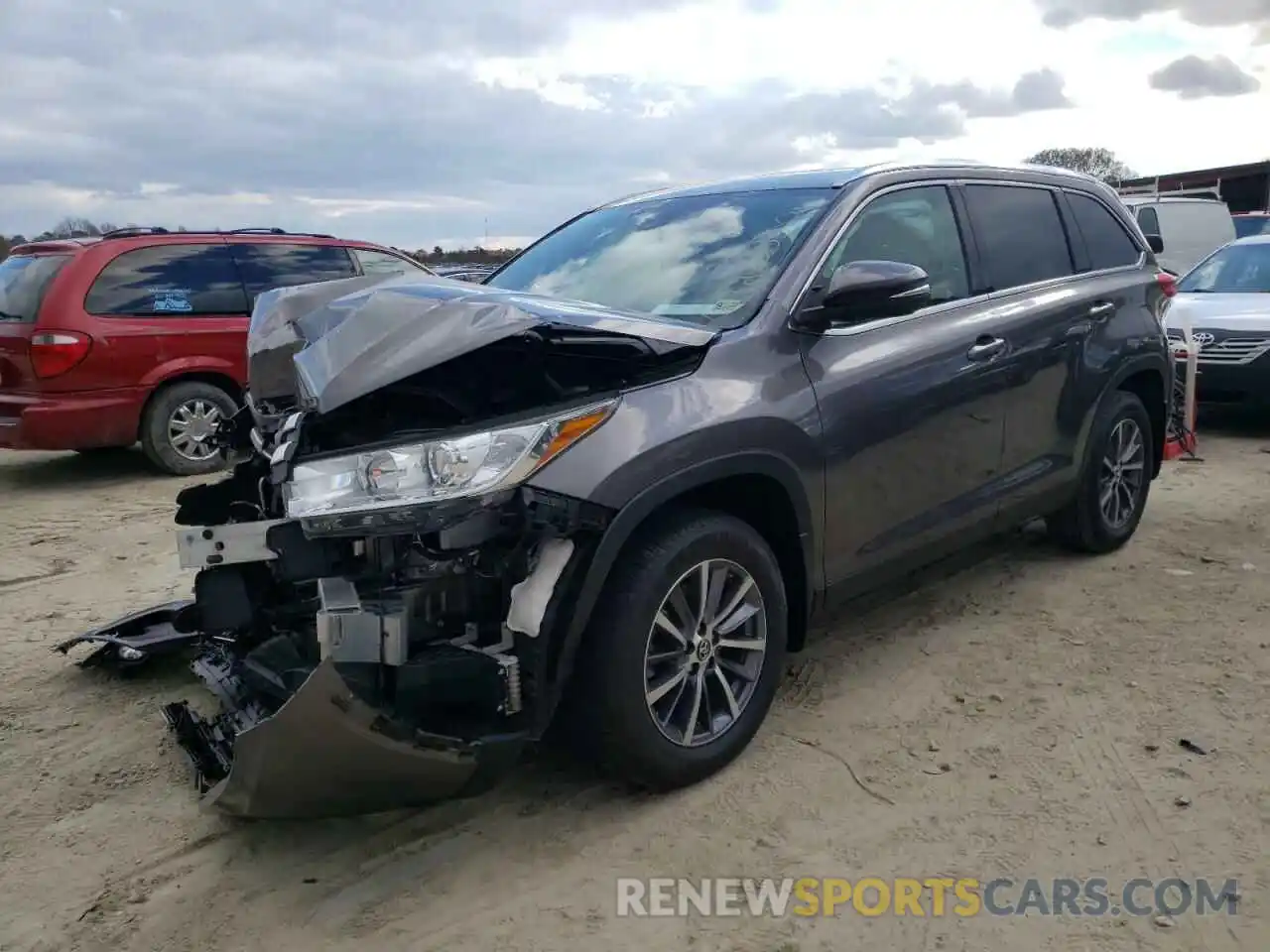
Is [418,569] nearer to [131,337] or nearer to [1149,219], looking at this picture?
[131,337]

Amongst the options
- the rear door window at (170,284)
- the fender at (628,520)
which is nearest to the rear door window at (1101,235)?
the fender at (628,520)

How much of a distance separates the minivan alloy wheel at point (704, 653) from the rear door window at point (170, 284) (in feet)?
20.7

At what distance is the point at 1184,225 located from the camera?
15688 mm

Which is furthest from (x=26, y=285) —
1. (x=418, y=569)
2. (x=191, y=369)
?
(x=418, y=569)

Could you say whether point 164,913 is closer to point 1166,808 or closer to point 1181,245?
point 1166,808

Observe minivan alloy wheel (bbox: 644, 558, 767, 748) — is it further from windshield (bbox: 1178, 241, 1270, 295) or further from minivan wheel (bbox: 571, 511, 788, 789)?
windshield (bbox: 1178, 241, 1270, 295)

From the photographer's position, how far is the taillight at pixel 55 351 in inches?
292

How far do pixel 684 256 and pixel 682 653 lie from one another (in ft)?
5.14

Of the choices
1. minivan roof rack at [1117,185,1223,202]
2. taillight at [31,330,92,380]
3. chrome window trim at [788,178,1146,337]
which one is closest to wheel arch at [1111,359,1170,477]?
chrome window trim at [788,178,1146,337]

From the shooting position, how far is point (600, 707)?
2.93 m

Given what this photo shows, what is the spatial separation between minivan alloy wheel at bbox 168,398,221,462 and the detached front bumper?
19.6 feet

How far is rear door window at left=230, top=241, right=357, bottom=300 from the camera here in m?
8.62

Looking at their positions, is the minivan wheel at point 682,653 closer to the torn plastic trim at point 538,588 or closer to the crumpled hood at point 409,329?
the torn plastic trim at point 538,588

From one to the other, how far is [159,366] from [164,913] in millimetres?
6057
